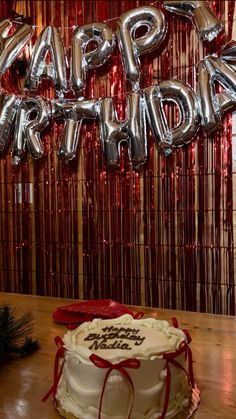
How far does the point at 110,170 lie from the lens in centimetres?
249

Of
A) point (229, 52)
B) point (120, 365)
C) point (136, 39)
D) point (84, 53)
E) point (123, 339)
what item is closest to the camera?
point (120, 365)

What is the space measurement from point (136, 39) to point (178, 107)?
16.7 inches

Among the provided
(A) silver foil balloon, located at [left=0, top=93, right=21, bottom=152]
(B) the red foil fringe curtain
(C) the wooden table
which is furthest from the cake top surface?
(A) silver foil balloon, located at [left=0, top=93, right=21, bottom=152]

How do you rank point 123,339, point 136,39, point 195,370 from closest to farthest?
point 123,339 < point 195,370 < point 136,39

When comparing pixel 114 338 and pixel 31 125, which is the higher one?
pixel 31 125

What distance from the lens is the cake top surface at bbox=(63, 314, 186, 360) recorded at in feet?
3.11

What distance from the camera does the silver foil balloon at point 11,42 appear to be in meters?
2.46

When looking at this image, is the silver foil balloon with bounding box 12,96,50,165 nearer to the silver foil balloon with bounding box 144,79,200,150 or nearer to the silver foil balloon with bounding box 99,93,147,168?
the silver foil balloon with bounding box 99,93,147,168

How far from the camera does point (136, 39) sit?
2297mm

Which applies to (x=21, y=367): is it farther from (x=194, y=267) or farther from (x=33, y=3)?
(x=33, y=3)

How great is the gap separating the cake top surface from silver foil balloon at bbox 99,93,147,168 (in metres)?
1.29

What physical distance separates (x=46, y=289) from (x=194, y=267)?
982 millimetres

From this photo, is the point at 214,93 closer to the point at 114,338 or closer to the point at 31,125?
the point at 31,125

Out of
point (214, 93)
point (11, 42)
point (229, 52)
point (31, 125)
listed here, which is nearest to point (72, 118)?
point (31, 125)
